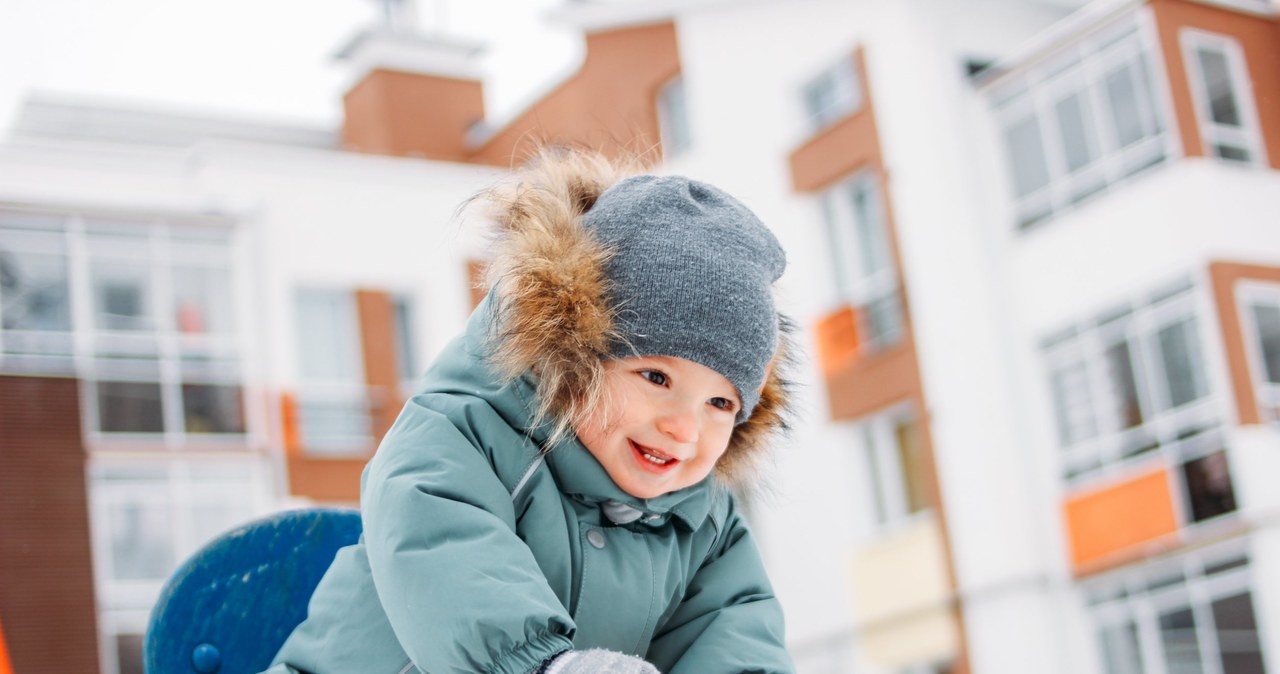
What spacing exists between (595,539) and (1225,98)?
44.5 ft

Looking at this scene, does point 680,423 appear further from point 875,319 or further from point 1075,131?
point 875,319

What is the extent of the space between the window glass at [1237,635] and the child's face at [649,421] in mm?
11871

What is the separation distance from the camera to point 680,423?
5.36 feet

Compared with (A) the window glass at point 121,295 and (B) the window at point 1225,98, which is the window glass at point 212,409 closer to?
(A) the window glass at point 121,295

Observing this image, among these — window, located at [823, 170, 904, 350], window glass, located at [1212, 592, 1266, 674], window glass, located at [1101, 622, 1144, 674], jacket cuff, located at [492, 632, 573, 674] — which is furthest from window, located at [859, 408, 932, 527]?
jacket cuff, located at [492, 632, 573, 674]

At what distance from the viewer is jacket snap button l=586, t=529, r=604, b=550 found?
165 centimetres

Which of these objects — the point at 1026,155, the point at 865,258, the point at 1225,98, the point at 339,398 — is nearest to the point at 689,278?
the point at 1225,98

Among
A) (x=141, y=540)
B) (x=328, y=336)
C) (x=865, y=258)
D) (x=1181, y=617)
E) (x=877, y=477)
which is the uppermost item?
(x=328, y=336)

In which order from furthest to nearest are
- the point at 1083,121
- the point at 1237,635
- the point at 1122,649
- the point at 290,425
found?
the point at 290,425 → the point at 1083,121 → the point at 1122,649 → the point at 1237,635

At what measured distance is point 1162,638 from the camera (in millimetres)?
13484

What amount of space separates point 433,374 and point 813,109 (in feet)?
52.4

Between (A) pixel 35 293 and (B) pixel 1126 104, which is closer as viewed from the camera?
(B) pixel 1126 104

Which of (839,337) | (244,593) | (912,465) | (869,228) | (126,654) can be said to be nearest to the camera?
(244,593)

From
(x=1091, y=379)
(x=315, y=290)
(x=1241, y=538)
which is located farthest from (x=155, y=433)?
(x=1241, y=538)
